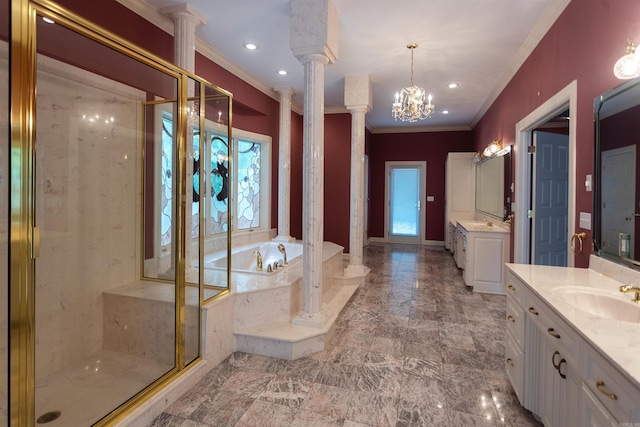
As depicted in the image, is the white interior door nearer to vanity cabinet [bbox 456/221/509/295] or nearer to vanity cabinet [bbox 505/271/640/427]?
vanity cabinet [bbox 505/271/640/427]

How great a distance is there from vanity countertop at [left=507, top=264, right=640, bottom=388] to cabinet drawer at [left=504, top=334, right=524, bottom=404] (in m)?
0.45

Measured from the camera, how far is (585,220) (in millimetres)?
2352

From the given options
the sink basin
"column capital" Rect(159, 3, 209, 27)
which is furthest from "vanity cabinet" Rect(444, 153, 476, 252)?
"column capital" Rect(159, 3, 209, 27)

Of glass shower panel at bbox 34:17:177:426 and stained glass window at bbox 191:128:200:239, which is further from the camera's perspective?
stained glass window at bbox 191:128:200:239

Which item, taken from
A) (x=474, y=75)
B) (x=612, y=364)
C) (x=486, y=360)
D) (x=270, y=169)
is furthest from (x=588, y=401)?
(x=270, y=169)

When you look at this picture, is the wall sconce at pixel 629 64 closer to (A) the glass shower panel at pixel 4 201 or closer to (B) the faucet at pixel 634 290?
(B) the faucet at pixel 634 290

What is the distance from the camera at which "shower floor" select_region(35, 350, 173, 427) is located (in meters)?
1.80

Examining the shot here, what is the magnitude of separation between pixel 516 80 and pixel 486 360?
3274mm

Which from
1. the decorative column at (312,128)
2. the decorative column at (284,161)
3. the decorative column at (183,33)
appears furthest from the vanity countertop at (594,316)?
the decorative column at (284,161)

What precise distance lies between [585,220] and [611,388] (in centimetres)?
172

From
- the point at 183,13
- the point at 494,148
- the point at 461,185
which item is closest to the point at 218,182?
the point at 183,13

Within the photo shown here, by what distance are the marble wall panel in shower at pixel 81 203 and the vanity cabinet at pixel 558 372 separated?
8.40 feet

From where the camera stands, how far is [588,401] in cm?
117

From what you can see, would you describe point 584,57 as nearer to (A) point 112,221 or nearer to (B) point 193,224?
(B) point 193,224
